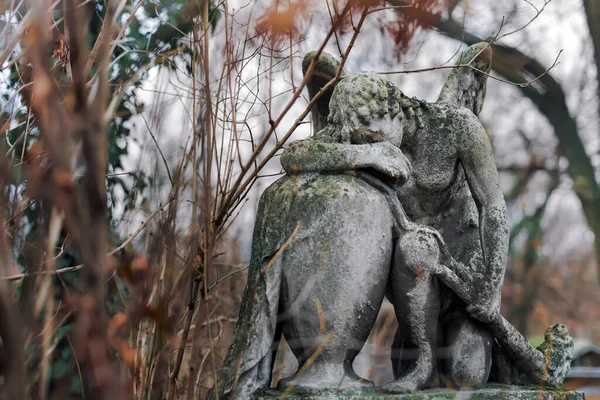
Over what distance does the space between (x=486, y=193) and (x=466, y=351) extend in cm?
67

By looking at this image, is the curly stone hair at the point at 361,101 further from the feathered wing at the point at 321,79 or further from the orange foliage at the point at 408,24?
the orange foliage at the point at 408,24

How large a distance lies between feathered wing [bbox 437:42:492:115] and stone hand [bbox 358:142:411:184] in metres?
0.53

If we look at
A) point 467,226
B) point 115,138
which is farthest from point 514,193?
point 467,226

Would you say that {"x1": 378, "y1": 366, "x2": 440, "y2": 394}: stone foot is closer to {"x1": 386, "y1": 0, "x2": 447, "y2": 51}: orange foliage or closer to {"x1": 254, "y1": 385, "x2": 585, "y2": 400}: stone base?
{"x1": 254, "y1": 385, "x2": 585, "y2": 400}: stone base

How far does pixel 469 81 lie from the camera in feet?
10.9

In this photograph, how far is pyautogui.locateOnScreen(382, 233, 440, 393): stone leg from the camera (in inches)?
106

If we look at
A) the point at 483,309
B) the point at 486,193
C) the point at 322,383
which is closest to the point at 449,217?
the point at 486,193

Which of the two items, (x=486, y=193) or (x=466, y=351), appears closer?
(x=466, y=351)

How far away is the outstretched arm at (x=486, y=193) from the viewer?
294 cm

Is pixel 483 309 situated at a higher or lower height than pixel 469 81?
lower

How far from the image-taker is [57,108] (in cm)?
91

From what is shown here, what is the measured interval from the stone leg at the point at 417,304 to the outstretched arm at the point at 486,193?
32 centimetres

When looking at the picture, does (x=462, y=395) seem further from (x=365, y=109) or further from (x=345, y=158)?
(x=365, y=109)

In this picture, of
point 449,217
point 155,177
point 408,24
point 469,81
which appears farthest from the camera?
point 408,24
